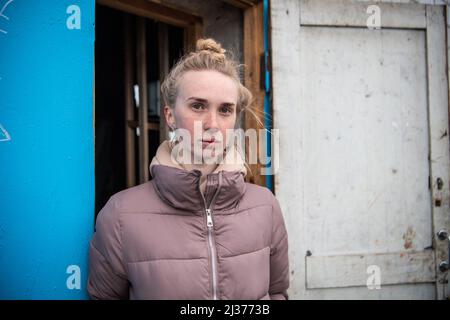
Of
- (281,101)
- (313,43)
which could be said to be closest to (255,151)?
(281,101)

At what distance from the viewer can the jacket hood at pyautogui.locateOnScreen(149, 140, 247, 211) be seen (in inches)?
48.7

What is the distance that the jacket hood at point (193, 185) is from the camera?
1237 mm

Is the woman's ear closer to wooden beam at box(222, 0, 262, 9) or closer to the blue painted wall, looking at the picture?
the blue painted wall

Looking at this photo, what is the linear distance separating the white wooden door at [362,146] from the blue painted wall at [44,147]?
1088 millimetres

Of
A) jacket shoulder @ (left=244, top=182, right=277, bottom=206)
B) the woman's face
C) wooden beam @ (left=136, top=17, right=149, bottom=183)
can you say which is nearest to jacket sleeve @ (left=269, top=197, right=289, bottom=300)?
jacket shoulder @ (left=244, top=182, right=277, bottom=206)

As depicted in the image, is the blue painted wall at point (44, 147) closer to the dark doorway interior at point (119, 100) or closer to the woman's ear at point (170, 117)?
the woman's ear at point (170, 117)

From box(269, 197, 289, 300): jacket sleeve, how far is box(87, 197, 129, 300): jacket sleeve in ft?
1.98

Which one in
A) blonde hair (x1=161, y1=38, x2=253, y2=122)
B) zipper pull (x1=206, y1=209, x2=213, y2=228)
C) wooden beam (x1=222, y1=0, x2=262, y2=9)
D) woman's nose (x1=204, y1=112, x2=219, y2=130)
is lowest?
zipper pull (x1=206, y1=209, x2=213, y2=228)

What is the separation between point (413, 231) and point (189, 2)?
2.13m

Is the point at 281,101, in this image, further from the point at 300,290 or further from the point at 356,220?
the point at 300,290

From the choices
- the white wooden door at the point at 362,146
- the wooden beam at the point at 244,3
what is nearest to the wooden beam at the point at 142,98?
the wooden beam at the point at 244,3

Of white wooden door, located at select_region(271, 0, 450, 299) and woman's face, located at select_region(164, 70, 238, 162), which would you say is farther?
white wooden door, located at select_region(271, 0, 450, 299)

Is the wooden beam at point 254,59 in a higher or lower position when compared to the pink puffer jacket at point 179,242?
higher

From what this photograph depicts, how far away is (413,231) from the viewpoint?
216cm
